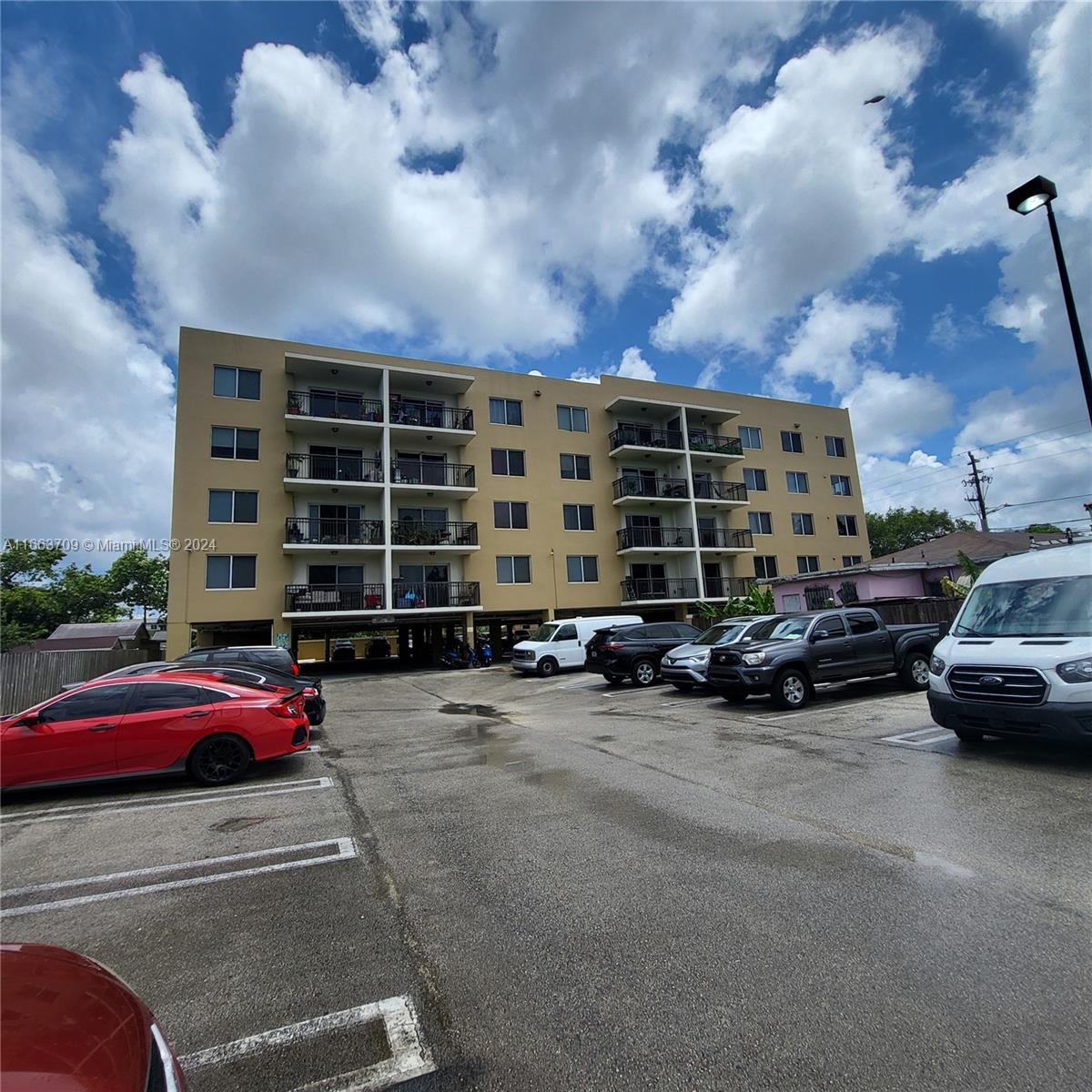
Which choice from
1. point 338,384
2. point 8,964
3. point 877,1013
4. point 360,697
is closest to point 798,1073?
point 877,1013

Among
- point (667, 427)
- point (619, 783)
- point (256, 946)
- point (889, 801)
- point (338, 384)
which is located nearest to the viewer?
point (256, 946)

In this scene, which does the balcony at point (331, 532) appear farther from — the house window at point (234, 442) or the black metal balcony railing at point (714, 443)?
the black metal balcony railing at point (714, 443)

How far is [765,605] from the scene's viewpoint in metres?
22.6

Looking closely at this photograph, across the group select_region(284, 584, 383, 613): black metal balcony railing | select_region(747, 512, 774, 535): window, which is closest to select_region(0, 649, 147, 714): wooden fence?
select_region(284, 584, 383, 613): black metal balcony railing

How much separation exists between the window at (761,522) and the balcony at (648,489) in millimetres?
5391

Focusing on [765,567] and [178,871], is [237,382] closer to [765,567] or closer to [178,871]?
[178,871]

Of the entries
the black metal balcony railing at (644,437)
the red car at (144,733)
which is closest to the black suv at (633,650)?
the red car at (144,733)

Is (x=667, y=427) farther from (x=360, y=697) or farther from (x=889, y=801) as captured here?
(x=889, y=801)

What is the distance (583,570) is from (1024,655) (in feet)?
79.3

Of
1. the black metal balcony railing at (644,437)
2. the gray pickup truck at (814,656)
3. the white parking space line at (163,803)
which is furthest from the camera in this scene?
the black metal balcony railing at (644,437)

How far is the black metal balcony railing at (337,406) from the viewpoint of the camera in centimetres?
2573

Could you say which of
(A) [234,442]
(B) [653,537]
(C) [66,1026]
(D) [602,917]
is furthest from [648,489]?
(C) [66,1026]

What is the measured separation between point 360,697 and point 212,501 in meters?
12.3

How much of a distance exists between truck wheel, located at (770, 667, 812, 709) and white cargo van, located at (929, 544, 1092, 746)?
353 cm
